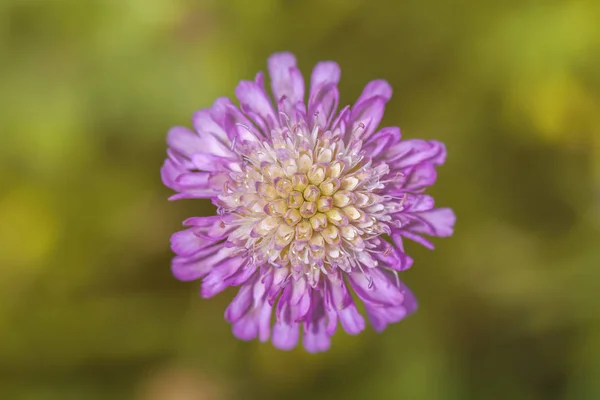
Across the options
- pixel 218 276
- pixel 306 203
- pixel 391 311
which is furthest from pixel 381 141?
pixel 218 276

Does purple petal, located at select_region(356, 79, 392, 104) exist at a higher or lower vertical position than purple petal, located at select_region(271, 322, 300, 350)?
higher

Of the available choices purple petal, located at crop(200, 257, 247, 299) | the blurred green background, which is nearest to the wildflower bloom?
purple petal, located at crop(200, 257, 247, 299)

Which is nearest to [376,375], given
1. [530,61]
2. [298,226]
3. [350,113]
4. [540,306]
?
[540,306]

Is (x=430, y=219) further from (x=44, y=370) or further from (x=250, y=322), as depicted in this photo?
(x=44, y=370)

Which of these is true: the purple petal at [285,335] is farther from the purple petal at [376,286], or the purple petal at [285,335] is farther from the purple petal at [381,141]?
the purple petal at [381,141]

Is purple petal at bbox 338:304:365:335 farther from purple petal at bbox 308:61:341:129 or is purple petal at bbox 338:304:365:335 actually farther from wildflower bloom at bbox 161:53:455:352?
purple petal at bbox 308:61:341:129

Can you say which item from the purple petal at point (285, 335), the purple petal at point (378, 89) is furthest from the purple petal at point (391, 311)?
the purple petal at point (378, 89)

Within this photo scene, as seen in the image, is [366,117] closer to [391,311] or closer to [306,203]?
[306,203]
